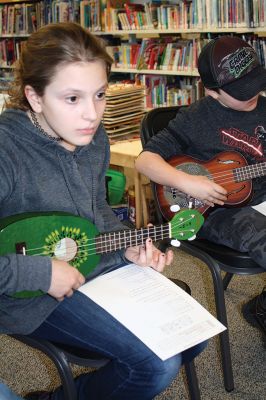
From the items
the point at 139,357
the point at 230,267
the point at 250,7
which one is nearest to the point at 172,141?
the point at 230,267

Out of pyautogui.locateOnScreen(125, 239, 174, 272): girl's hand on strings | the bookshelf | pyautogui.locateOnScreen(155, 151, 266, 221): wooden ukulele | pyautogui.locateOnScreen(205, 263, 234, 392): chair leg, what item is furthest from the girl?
the bookshelf

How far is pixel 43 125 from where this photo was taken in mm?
1264

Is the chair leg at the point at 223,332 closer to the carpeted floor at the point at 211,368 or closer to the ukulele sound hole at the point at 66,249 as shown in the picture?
the carpeted floor at the point at 211,368

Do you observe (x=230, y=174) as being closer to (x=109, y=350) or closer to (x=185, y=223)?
(x=185, y=223)

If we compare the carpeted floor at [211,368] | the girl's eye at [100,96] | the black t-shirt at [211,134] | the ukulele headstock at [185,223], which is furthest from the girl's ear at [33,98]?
the carpeted floor at [211,368]

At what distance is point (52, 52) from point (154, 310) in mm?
647

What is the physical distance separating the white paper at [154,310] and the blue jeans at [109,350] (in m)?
0.03

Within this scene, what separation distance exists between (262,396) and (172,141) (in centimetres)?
92

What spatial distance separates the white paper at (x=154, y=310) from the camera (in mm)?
1108

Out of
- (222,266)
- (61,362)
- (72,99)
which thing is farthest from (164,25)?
(61,362)

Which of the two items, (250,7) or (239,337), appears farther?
(250,7)

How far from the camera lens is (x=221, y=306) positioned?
63.6 inches

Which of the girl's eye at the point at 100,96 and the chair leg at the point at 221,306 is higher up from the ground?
the girl's eye at the point at 100,96

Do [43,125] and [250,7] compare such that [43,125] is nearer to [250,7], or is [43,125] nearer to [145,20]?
[250,7]
